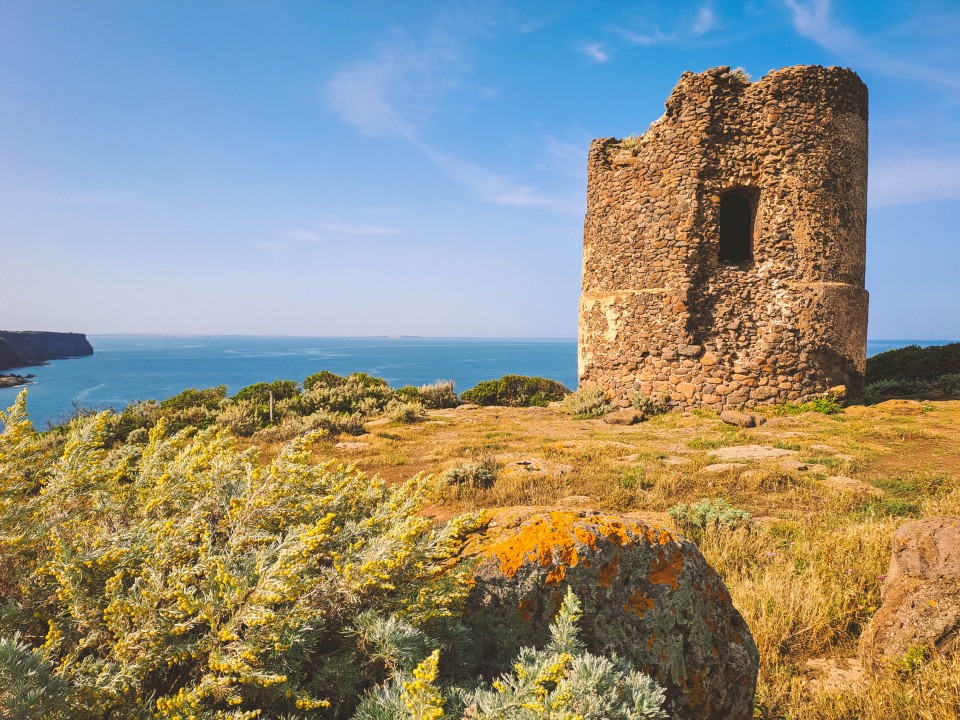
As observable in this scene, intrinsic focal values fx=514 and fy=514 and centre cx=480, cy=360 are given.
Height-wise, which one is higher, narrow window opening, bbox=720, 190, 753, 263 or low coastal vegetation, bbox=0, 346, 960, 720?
narrow window opening, bbox=720, 190, 753, 263

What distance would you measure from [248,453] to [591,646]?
6.44 ft

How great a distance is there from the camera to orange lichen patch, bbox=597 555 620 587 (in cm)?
242

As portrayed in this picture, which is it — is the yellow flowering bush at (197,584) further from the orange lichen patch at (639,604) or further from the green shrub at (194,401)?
the green shrub at (194,401)

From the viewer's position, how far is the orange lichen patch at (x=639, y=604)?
7.91ft

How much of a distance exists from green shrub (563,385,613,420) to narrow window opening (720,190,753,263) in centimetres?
496

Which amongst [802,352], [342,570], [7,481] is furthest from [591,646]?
[802,352]

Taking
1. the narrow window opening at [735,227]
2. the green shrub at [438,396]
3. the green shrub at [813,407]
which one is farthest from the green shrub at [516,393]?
the green shrub at [813,407]

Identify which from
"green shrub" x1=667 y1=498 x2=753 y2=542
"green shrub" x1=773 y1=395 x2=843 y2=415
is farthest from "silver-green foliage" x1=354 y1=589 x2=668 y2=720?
"green shrub" x1=773 y1=395 x2=843 y2=415

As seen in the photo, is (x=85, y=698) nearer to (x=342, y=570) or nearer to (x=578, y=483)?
(x=342, y=570)

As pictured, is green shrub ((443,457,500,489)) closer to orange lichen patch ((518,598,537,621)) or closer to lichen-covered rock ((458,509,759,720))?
lichen-covered rock ((458,509,759,720))

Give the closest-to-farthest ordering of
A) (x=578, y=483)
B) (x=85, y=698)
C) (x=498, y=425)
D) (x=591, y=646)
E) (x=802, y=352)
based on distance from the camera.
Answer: (x=85, y=698), (x=591, y=646), (x=578, y=483), (x=802, y=352), (x=498, y=425)

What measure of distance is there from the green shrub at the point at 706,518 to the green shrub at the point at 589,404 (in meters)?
7.89

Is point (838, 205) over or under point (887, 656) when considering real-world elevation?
over

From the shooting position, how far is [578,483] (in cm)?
686
